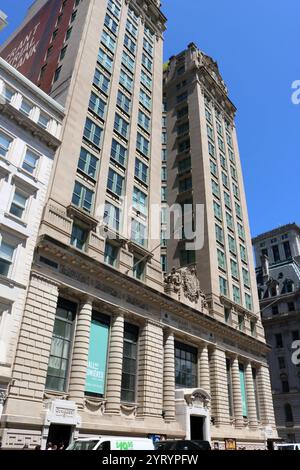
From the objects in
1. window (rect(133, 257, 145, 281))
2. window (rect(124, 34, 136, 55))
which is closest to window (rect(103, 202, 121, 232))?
window (rect(133, 257, 145, 281))

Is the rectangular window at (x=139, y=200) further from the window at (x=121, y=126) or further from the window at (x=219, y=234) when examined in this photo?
the window at (x=219, y=234)

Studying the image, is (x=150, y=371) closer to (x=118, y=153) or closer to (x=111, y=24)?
(x=118, y=153)

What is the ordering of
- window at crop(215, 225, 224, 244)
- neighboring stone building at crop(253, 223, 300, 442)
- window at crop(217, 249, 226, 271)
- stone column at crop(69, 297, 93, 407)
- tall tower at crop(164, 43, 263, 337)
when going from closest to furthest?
stone column at crop(69, 297, 93, 407)
tall tower at crop(164, 43, 263, 337)
window at crop(217, 249, 226, 271)
window at crop(215, 225, 224, 244)
neighboring stone building at crop(253, 223, 300, 442)

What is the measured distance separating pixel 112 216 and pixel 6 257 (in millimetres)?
13113

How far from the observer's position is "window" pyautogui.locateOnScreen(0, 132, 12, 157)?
26891 mm

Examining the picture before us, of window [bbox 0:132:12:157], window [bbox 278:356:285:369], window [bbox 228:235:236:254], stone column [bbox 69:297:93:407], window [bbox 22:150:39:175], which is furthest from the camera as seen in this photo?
window [bbox 278:356:285:369]

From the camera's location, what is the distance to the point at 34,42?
5375 centimetres

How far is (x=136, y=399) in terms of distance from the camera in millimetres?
31172

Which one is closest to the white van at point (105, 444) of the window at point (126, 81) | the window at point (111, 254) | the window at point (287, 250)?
the window at point (111, 254)

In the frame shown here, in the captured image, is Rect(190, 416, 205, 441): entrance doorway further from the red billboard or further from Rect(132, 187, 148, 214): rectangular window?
the red billboard

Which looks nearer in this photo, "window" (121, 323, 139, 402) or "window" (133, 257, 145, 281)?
"window" (121, 323, 139, 402)

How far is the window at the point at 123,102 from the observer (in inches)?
1709

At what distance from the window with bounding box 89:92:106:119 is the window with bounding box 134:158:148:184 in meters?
6.49
